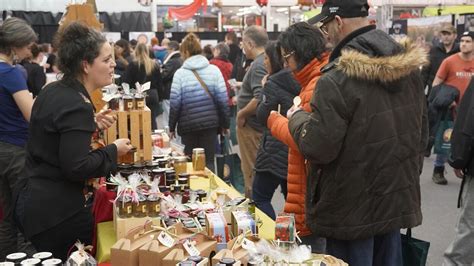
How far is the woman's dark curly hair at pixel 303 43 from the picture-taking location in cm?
286

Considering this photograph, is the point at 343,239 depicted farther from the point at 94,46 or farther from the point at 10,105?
the point at 10,105

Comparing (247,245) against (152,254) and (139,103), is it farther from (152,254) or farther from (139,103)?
(139,103)

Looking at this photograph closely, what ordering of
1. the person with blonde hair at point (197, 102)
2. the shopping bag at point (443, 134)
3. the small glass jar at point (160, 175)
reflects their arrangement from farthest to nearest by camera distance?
the shopping bag at point (443, 134), the person with blonde hair at point (197, 102), the small glass jar at point (160, 175)

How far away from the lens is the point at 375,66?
226 cm

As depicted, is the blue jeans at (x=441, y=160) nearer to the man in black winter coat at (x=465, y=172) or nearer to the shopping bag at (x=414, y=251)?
the man in black winter coat at (x=465, y=172)

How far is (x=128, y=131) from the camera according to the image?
3.28m

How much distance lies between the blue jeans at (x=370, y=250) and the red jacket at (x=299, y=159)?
297 mm

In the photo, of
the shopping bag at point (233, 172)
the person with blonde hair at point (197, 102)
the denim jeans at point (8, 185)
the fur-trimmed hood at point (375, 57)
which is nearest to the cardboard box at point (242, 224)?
the fur-trimmed hood at point (375, 57)

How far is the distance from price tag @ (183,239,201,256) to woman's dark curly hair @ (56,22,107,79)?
0.97 m

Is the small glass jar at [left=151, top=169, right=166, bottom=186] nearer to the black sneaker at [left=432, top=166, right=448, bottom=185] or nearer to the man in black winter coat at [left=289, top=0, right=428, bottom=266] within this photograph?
the man in black winter coat at [left=289, top=0, right=428, bottom=266]

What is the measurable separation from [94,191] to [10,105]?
108 centimetres

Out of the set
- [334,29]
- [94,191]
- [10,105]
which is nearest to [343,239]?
[334,29]

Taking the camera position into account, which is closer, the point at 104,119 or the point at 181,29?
the point at 104,119

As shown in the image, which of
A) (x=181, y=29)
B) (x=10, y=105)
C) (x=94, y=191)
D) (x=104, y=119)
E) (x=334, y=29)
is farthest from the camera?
(x=181, y=29)
